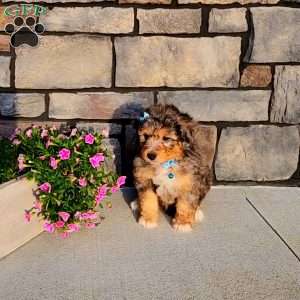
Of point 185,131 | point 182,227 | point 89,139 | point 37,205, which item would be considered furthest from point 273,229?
point 37,205

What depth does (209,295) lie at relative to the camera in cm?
257

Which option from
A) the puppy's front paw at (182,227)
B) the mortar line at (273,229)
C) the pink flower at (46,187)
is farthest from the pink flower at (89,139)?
the mortar line at (273,229)

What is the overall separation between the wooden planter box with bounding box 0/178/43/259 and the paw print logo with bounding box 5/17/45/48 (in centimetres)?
145

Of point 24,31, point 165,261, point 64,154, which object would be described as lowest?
point 165,261

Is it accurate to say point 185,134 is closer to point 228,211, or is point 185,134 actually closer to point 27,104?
point 228,211

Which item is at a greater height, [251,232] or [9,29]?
[9,29]

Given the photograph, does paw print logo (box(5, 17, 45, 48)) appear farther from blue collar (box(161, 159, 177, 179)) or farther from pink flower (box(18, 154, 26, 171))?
blue collar (box(161, 159, 177, 179))

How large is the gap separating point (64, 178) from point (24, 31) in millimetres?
1540

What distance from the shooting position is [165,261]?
2939mm

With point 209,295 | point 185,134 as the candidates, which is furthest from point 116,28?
point 209,295

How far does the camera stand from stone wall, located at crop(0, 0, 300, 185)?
153 inches

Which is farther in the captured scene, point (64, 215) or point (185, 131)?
point (185, 131)

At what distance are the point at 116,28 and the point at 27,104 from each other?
3.63ft

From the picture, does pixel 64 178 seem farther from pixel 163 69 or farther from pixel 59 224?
pixel 163 69
